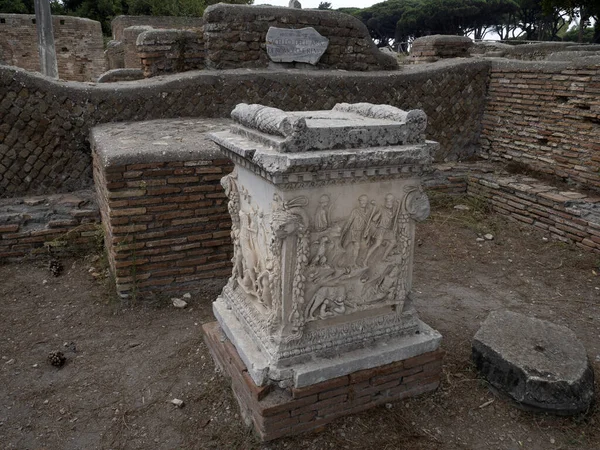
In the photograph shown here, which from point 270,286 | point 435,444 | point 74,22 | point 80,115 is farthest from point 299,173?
point 74,22

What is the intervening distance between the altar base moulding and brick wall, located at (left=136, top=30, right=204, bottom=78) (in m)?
3.63

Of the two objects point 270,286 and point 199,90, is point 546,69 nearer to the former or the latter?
point 199,90

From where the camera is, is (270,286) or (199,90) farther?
(199,90)

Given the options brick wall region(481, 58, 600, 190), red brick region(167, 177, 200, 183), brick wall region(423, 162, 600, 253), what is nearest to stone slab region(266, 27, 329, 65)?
brick wall region(423, 162, 600, 253)

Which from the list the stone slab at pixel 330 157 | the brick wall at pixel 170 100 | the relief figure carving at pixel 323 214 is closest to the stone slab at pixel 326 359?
the relief figure carving at pixel 323 214

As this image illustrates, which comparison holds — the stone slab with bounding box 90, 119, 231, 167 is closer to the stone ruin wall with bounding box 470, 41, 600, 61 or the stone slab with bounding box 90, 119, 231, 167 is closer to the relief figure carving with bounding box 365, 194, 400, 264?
the relief figure carving with bounding box 365, 194, 400, 264

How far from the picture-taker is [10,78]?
15.4ft

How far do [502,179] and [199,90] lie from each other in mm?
3956

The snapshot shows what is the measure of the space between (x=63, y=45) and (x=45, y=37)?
374cm

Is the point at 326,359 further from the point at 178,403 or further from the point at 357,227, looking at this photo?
the point at 178,403

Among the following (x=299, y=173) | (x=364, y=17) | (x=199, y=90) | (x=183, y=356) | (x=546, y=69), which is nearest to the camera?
(x=299, y=173)

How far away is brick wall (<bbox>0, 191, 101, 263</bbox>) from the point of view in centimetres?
449

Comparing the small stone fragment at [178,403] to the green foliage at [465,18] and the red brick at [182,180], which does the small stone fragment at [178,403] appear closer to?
the red brick at [182,180]

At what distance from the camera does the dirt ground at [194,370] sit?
2.57 metres
